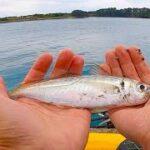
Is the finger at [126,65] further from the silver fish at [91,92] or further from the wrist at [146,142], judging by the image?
the wrist at [146,142]

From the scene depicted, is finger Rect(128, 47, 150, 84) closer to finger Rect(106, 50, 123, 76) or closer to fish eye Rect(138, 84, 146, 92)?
finger Rect(106, 50, 123, 76)

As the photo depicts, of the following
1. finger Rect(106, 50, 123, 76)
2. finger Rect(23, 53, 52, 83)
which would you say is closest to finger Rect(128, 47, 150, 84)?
finger Rect(106, 50, 123, 76)

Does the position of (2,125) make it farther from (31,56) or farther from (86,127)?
(31,56)

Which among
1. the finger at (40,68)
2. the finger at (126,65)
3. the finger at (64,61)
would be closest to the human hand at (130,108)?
the finger at (126,65)

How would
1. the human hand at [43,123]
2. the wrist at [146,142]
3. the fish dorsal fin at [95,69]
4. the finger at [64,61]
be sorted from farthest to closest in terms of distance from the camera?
the fish dorsal fin at [95,69]
the finger at [64,61]
the wrist at [146,142]
the human hand at [43,123]

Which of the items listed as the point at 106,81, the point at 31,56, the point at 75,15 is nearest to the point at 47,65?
the point at 106,81
